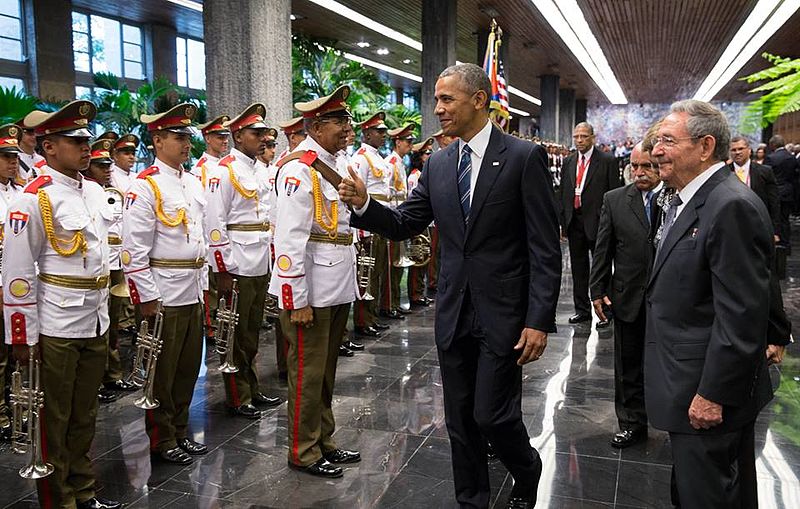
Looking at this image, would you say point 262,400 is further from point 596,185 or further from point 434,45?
point 434,45

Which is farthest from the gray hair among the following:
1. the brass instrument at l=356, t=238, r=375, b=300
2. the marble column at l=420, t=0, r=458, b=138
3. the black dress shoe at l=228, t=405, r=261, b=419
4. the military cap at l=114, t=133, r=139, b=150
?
the marble column at l=420, t=0, r=458, b=138

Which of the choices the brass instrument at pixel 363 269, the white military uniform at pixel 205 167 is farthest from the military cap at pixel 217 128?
the brass instrument at pixel 363 269

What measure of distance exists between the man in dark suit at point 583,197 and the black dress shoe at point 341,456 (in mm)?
3553

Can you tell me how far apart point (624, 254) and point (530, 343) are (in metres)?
1.54

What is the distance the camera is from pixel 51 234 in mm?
2920

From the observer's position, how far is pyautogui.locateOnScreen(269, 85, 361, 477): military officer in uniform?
3391 millimetres

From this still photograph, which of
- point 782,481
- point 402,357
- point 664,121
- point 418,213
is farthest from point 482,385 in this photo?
point 402,357

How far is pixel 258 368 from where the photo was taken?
541 centimetres

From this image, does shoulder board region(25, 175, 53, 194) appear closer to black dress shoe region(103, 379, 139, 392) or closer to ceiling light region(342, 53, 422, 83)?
black dress shoe region(103, 379, 139, 392)

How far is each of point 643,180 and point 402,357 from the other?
264 centimetres

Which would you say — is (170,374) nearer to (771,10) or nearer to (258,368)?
(258,368)

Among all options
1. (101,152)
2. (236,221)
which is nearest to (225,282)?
(236,221)

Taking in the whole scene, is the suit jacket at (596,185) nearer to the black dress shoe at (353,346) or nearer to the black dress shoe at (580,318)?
the black dress shoe at (580,318)

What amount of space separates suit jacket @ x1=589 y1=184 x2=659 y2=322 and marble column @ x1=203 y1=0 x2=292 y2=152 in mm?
3644
